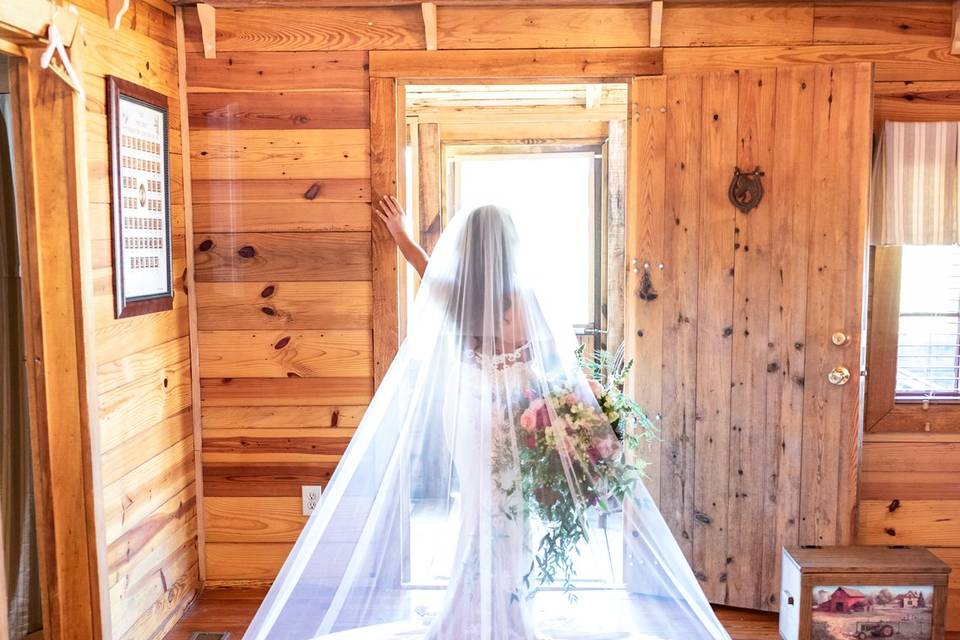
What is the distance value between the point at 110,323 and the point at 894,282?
2.61 metres

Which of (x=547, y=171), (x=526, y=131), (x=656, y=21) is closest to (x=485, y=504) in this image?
(x=656, y=21)

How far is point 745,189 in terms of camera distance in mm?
2803

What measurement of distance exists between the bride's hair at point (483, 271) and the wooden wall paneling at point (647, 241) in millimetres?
768

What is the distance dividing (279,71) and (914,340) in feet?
8.11

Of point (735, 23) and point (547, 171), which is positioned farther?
point (547, 171)

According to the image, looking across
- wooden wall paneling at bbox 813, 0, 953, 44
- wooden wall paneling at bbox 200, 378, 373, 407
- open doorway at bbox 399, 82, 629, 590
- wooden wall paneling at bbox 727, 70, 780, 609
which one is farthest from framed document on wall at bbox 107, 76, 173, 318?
wooden wall paneling at bbox 813, 0, 953, 44

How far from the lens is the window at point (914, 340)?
294 centimetres

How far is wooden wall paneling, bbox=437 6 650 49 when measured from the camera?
292 cm

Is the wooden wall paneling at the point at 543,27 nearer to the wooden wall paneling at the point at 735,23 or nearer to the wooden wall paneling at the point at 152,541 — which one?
the wooden wall paneling at the point at 735,23

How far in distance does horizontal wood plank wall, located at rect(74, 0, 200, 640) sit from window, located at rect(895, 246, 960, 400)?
102 inches

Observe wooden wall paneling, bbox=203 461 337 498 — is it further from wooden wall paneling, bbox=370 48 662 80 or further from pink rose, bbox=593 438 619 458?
wooden wall paneling, bbox=370 48 662 80

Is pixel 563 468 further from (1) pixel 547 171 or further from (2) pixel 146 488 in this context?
(1) pixel 547 171

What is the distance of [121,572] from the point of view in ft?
8.27

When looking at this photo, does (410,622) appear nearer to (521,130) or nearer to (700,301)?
(700,301)
